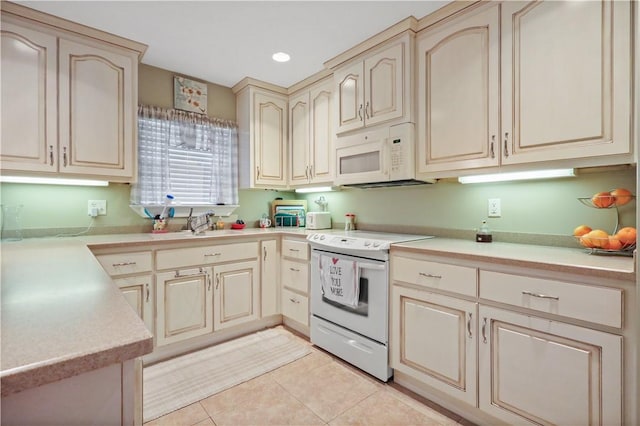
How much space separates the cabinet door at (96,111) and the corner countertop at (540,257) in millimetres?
2168

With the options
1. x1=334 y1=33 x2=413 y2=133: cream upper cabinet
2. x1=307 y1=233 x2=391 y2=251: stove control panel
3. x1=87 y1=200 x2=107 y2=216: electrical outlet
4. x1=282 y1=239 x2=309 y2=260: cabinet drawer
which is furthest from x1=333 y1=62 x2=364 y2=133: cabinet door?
x1=87 y1=200 x2=107 y2=216: electrical outlet

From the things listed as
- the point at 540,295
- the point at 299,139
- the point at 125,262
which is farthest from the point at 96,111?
the point at 540,295

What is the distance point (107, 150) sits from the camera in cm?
228

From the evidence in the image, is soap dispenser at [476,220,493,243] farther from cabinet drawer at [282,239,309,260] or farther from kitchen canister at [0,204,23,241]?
kitchen canister at [0,204,23,241]

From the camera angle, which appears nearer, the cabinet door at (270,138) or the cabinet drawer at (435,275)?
the cabinet drawer at (435,275)

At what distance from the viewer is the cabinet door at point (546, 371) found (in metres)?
1.22

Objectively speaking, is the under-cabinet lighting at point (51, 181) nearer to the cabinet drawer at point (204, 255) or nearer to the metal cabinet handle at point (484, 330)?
the cabinet drawer at point (204, 255)

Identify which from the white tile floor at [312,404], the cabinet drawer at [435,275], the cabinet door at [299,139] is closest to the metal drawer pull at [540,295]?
the cabinet drawer at [435,275]

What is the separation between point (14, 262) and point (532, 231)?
2.68 meters

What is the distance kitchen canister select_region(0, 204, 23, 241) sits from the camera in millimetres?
2088

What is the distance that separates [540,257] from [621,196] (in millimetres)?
501

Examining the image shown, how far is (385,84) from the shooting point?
7.48 ft

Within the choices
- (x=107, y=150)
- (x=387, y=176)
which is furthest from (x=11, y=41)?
(x=387, y=176)

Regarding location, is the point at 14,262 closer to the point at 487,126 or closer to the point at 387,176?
the point at 387,176
